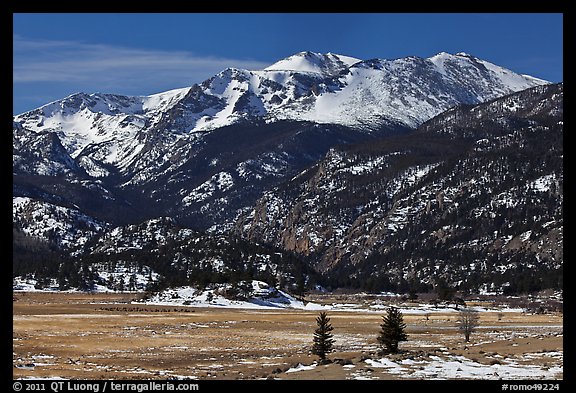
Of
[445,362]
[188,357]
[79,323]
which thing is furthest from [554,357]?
[79,323]

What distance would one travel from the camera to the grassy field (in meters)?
43.7

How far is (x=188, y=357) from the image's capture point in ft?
202

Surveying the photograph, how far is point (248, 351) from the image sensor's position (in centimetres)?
6738

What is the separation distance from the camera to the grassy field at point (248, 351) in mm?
43719

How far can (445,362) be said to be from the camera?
4750 cm

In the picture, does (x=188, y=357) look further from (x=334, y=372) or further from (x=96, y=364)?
(x=334, y=372)

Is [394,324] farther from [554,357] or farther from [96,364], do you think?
[96,364]

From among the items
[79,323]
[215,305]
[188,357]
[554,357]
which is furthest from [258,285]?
[554,357]
